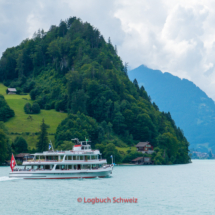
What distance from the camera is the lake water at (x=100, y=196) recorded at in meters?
51.1

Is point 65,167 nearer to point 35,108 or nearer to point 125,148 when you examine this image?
point 125,148

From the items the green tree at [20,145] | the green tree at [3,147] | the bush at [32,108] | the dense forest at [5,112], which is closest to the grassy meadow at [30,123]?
the bush at [32,108]

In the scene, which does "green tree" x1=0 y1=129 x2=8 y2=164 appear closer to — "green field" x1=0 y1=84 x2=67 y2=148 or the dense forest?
"green field" x1=0 y1=84 x2=67 y2=148

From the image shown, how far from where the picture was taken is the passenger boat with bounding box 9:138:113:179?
8588 centimetres

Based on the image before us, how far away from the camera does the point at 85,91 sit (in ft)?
621

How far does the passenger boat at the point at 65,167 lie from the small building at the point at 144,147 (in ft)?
267

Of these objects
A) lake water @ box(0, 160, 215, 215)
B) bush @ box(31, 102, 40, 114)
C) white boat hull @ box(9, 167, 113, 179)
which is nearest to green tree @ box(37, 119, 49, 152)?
bush @ box(31, 102, 40, 114)

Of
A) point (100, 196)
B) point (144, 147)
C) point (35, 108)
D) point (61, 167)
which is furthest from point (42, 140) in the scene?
point (100, 196)

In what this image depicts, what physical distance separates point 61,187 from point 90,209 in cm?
2144

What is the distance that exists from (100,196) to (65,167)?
91.4 ft

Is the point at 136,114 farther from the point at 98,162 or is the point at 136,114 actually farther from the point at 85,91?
the point at 98,162

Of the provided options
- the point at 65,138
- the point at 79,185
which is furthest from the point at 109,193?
the point at 65,138

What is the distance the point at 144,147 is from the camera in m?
171

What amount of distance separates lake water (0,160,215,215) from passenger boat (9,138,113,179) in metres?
3.10
